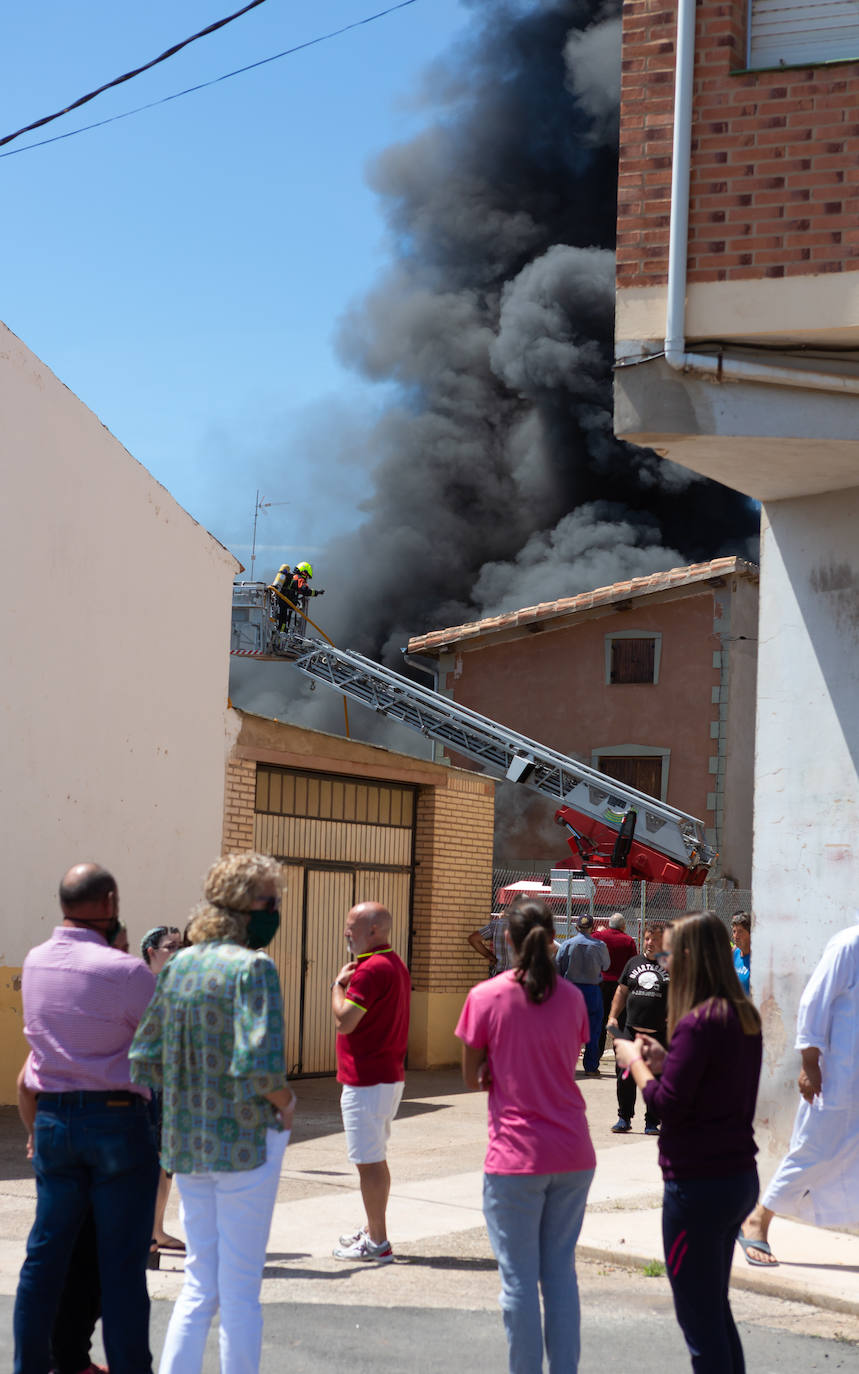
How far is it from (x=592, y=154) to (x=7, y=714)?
175 feet

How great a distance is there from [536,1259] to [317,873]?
10.6m

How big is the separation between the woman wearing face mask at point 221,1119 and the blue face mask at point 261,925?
6cm

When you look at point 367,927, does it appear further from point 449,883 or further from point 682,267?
point 449,883

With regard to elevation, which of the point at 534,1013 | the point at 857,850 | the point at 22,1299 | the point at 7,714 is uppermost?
the point at 7,714

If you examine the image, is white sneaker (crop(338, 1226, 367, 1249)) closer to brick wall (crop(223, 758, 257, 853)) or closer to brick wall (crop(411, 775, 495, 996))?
brick wall (crop(223, 758, 257, 853))

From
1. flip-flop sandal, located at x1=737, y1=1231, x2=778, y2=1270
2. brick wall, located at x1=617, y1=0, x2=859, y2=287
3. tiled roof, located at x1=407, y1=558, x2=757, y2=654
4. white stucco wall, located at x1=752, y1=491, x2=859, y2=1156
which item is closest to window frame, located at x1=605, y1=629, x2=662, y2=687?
tiled roof, located at x1=407, y1=558, x2=757, y2=654

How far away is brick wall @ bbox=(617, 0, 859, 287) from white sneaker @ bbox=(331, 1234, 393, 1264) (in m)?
5.04

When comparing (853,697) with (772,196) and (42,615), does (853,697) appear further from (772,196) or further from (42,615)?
(42,615)

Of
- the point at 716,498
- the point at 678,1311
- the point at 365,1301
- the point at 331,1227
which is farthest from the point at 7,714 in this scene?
the point at 716,498

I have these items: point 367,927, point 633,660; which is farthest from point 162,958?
point 633,660

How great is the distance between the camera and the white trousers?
4.09 meters

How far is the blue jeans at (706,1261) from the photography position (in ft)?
13.5

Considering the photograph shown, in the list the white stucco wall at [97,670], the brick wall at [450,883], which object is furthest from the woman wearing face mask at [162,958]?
the brick wall at [450,883]

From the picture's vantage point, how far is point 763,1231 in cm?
681
